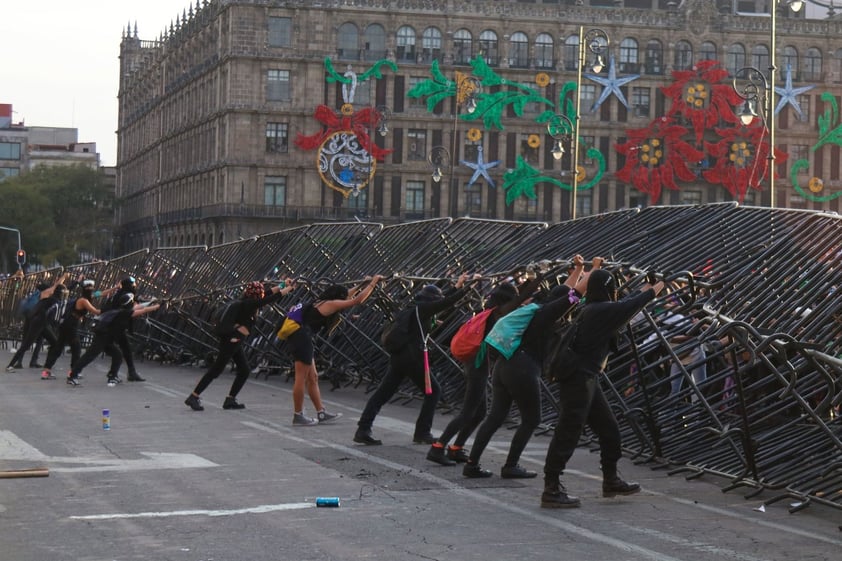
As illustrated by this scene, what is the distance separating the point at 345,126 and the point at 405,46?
651 centimetres

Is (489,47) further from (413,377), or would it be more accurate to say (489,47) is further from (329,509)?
(329,509)

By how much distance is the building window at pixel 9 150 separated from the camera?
156 meters

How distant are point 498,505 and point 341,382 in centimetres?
1306

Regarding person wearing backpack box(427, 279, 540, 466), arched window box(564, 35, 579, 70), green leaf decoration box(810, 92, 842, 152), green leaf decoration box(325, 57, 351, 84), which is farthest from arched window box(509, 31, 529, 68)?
person wearing backpack box(427, 279, 540, 466)

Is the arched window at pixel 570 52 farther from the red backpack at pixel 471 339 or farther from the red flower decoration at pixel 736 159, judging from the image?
the red backpack at pixel 471 339

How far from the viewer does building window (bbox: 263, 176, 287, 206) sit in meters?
88.5

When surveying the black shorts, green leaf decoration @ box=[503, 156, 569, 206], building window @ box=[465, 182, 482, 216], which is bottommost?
the black shorts

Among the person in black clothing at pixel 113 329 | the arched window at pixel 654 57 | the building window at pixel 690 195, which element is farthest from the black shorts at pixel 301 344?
the arched window at pixel 654 57

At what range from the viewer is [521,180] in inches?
3506

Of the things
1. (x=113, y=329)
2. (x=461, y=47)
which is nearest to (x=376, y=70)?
(x=461, y=47)

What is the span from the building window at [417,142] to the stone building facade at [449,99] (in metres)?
0.08

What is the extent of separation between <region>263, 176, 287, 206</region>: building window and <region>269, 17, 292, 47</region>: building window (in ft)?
25.5

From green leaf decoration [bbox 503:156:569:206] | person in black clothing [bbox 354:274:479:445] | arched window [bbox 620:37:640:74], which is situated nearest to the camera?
person in black clothing [bbox 354:274:479:445]

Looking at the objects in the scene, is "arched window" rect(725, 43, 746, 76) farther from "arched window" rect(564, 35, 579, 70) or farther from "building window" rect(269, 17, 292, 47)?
"building window" rect(269, 17, 292, 47)
